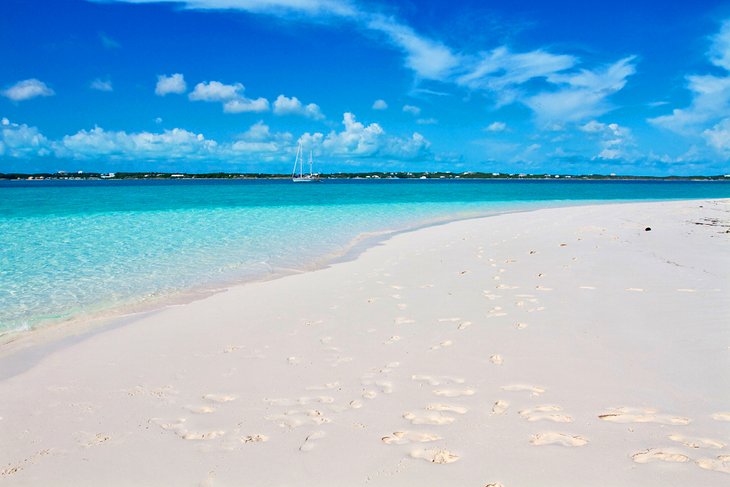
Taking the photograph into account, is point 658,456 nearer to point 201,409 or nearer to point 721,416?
point 721,416

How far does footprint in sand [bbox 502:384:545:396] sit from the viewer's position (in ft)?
14.2

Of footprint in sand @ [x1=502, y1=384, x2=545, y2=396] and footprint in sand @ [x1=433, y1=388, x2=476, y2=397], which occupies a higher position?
footprint in sand @ [x1=502, y1=384, x2=545, y2=396]

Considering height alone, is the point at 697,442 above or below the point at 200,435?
above

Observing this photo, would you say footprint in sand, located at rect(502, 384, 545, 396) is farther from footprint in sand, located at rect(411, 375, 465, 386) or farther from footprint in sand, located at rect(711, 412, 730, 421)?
footprint in sand, located at rect(711, 412, 730, 421)

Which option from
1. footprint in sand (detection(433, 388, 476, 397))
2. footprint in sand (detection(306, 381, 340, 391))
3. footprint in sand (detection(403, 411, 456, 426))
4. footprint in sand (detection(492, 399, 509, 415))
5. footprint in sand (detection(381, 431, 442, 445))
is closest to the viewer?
footprint in sand (detection(381, 431, 442, 445))

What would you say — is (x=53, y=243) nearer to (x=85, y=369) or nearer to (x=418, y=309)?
(x=85, y=369)

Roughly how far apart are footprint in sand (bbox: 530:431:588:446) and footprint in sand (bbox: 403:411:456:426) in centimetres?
66

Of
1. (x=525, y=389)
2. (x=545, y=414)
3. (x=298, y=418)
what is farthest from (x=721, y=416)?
(x=298, y=418)

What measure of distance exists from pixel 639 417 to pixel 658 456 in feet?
1.84

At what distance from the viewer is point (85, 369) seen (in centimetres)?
536

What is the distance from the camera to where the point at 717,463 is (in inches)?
125

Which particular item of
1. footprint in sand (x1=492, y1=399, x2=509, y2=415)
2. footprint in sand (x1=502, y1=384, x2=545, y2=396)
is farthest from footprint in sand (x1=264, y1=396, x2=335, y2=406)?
footprint in sand (x1=502, y1=384, x2=545, y2=396)

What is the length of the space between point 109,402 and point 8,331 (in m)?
3.67

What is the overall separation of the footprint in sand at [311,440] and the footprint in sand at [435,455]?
0.76 metres
